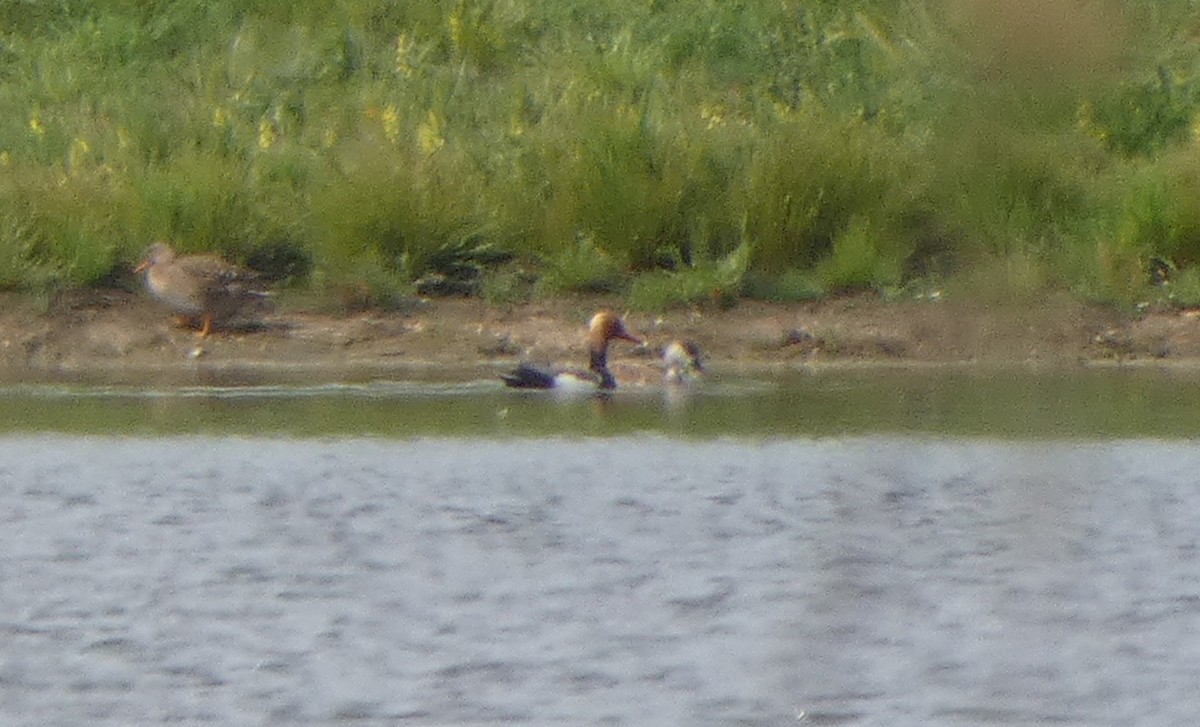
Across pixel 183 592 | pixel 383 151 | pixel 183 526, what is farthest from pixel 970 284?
pixel 183 592

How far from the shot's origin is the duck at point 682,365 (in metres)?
15.1

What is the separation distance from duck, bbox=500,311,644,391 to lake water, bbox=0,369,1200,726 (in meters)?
0.12

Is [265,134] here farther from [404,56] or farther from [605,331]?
[605,331]

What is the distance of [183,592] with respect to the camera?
31.6ft

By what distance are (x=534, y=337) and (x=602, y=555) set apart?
6.14m

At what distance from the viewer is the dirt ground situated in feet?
52.3

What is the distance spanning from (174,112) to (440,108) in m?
1.80

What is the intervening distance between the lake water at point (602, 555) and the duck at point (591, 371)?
0.12 meters

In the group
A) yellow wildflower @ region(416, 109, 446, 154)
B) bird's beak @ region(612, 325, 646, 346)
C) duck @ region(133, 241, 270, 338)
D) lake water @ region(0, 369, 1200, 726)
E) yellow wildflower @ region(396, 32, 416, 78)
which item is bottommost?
lake water @ region(0, 369, 1200, 726)

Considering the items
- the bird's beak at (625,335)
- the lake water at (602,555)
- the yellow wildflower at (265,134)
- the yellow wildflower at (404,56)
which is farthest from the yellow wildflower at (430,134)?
the lake water at (602,555)

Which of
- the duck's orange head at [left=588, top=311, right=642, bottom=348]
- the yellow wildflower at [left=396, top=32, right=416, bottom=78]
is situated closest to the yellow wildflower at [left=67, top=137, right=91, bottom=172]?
the yellow wildflower at [left=396, top=32, right=416, bottom=78]

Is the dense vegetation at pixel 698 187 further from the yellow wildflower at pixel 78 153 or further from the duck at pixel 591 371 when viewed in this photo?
the duck at pixel 591 371

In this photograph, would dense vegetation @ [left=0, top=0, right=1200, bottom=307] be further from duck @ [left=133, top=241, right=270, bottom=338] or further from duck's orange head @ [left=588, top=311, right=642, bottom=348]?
duck's orange head @ [left=588, top=311, right=642, bottom=348]

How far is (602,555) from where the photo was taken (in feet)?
33.7
